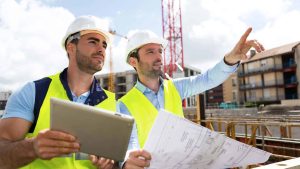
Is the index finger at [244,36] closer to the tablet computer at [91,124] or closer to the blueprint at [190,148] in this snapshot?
the blueprint at [190,148]

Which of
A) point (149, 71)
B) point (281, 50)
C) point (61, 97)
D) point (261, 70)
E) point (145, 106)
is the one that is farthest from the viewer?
point (261, 70)

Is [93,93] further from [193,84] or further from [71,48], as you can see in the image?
[193,84]

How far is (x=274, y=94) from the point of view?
165 feet

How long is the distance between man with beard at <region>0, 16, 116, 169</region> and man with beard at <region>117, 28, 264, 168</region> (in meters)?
0.40

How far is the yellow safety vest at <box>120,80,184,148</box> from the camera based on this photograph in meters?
2.69

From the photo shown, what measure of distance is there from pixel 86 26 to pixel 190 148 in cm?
135

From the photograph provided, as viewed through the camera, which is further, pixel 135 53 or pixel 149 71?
pixel 135 53

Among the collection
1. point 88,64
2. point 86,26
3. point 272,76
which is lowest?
point 88,64

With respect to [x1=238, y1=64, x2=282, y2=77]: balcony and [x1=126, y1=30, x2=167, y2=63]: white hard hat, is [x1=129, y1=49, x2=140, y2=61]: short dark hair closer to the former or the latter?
[x1=126, y1=30, x2=167, y2=63]: white hard hat

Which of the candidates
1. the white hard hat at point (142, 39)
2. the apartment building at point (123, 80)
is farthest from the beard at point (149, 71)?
the apartment building at point (123, 80)

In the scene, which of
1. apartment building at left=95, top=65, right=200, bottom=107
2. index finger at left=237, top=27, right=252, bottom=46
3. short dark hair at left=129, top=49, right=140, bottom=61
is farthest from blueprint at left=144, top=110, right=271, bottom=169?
apartment building at left=95, top=65, right=200, bottom=107

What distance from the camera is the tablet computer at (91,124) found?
→ 1.43 m

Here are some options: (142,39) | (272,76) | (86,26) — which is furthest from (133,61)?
(272,76)

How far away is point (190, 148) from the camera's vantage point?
1760 mm
